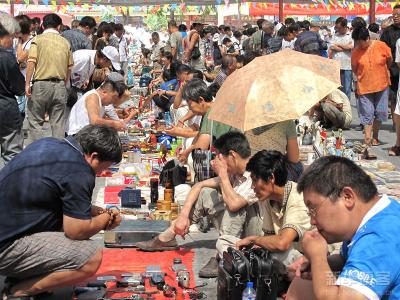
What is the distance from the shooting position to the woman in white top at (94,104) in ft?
27.7

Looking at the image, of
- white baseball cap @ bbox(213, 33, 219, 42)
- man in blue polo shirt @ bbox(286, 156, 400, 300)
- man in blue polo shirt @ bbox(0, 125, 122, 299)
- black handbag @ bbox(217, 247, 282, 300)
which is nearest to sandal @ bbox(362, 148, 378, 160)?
black handbag @ bbox(217, 247, 282, 300)

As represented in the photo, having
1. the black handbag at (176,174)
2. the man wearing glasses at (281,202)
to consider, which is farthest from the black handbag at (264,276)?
the black handbag at (176,174)

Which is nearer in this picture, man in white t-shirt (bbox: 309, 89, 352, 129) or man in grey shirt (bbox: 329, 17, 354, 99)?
man in white t-shirt (bbox: 309, 89, 352, 129)

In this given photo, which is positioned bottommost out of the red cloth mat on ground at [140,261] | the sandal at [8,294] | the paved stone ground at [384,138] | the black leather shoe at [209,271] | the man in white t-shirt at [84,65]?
the paved stone ground at [384,138]

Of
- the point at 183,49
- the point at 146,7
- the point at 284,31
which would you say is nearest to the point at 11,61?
the point at 284,31

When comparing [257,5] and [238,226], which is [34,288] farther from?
[257,5]

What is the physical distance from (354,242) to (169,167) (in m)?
6.06

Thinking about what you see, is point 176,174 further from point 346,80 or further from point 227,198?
point 346,80

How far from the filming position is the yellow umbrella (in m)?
6.14

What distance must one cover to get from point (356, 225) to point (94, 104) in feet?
19.6

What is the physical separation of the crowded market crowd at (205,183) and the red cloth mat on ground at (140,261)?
0.12m

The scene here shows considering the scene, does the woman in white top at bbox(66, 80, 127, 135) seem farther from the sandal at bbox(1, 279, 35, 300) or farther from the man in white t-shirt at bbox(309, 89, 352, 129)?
the man in white t-shirt at bbox(309, 89, 352, 129)

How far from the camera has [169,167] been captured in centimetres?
876

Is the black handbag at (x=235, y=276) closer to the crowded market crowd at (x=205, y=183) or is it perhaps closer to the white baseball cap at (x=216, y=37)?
the crowded market crowd at (x=205, y=183)
